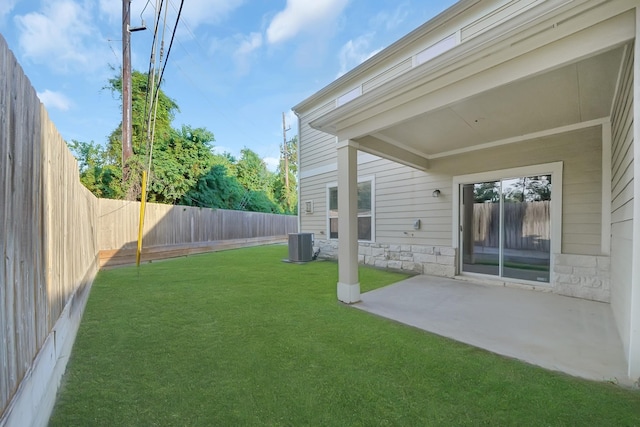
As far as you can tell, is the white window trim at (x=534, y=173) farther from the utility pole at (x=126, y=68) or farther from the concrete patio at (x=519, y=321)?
the utility pole at (x=126, y=68)

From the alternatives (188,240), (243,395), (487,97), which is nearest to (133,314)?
(243,395)

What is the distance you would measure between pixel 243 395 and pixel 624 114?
4101 millimetres

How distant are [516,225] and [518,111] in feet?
6.88

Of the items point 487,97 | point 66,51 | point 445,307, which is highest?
point 66,51

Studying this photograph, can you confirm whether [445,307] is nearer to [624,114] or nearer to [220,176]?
[624,114]

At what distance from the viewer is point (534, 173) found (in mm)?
4496

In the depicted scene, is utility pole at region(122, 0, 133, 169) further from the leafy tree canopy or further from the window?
the window

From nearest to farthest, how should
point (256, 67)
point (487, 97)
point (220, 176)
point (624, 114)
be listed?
point (624, 114)
point (487, 97)
point (256, 67)
point (220, 176)

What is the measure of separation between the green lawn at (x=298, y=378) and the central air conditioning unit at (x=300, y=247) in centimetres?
391

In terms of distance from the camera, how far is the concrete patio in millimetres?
2279

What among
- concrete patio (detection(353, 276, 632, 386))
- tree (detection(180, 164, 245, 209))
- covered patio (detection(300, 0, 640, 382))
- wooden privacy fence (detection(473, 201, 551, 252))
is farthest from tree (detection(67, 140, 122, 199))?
wooden privacy fence (detection(473, 201, 551, 252))

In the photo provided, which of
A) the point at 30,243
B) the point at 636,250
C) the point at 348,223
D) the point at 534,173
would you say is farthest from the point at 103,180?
the point at 636,250

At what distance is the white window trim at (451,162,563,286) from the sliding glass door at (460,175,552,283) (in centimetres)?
9

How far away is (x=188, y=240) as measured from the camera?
975cm
